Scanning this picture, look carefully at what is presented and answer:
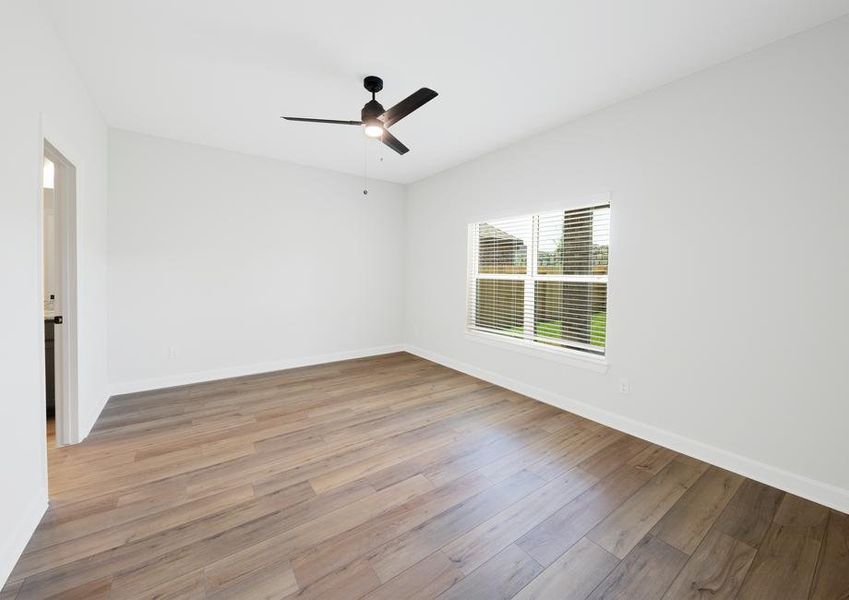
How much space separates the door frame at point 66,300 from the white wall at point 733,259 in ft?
12.9

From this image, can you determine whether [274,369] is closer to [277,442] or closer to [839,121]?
[277,442]

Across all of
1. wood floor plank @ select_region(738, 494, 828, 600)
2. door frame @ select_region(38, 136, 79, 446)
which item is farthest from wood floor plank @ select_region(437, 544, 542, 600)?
door frame @ select_region(38, 136, 79, 446)

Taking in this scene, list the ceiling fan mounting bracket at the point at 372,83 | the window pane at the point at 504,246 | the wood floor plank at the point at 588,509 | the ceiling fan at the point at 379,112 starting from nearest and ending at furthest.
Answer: the wood floor plank at the point at 588,509 → the ceiling fan at the point at 379,112 → the ceiling fan mounting bracket at the point at 372,83 → the window pane at the point at 504,246

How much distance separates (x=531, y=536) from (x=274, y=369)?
3.76m

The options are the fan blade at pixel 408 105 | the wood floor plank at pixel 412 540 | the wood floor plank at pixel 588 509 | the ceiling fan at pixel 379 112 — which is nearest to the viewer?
the wood floor plank at pixel 412 540

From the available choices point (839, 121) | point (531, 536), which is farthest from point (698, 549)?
point (839, 121)

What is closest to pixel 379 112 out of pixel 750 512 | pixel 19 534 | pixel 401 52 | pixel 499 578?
pixel 401 52

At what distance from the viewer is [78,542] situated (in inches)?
63.6


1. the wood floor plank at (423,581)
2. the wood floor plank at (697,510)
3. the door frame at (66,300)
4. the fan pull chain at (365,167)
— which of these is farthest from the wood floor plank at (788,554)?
the fan pull chain at (365,167)

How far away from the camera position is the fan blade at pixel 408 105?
207 centimetres

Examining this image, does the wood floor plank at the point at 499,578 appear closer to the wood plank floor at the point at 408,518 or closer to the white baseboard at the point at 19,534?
the wood plank floor at the point at 408,518

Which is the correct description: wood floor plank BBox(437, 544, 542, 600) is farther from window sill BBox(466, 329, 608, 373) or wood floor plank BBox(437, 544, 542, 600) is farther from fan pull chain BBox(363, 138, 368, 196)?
fan pull chain BBox(363, 138, 368, 196)

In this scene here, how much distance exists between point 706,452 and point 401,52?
3502mm

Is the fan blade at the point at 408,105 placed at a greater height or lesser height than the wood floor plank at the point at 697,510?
greater
